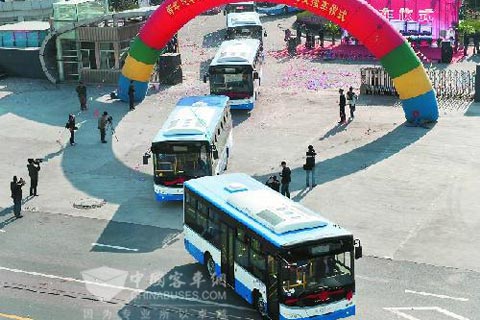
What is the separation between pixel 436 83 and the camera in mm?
44312

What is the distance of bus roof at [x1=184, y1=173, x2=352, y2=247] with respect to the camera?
63.9 feet

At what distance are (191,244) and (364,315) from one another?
5.57 m

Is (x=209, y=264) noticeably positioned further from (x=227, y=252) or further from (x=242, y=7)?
(x=242, y=7)

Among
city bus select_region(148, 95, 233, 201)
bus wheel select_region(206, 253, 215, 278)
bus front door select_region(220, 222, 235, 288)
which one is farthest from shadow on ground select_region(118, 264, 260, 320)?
city bus select_region(148, 95, 233, 201)

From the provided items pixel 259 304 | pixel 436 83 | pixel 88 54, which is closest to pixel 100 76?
pixel 88 54

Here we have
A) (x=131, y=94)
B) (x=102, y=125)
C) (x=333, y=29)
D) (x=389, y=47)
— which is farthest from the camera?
(x=333, y=29)

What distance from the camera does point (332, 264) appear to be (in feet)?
63.9

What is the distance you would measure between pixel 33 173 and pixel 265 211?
526 inches

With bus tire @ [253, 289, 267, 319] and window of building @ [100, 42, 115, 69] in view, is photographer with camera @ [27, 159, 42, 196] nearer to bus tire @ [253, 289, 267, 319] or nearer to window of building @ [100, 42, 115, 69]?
bus tire @ [253, 289, 267, 319]

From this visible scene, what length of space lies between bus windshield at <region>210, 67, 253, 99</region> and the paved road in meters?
16.1

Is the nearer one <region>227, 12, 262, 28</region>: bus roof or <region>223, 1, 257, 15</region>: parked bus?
<region>227, 12, 262, 28</region>: bus roof

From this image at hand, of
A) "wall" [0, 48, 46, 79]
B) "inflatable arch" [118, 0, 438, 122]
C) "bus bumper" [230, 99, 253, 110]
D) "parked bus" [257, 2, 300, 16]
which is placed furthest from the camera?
"parked bus" [257, 2, 300, 16]

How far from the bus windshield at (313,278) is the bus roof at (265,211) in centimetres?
41

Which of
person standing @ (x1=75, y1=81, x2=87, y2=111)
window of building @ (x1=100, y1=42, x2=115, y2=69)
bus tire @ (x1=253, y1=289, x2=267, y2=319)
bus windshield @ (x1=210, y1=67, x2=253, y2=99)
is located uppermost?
window of building @ (x1=100, y1=42, x2=115, y2=69)
